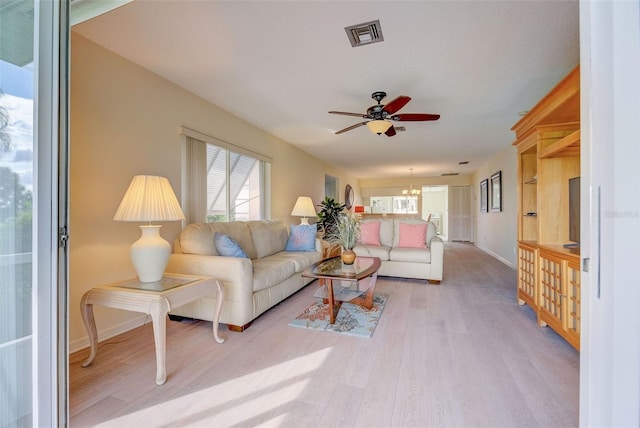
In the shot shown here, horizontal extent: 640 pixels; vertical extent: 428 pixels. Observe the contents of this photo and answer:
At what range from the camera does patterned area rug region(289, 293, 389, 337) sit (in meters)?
2.51

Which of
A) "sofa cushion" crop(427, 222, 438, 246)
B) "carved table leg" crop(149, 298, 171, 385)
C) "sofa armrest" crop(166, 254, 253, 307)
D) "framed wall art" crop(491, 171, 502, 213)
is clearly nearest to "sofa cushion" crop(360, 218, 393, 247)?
"sofa cushion" crop(427, 222, 438, 246)

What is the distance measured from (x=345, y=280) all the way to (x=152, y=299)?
1525 millimetres

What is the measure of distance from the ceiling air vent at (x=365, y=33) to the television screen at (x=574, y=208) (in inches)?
78.0

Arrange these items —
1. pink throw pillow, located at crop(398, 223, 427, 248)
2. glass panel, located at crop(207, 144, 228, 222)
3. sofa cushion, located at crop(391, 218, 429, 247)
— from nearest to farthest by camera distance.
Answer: glass panel, located at crop(207, 144, 228, 222) < pink throw pillow, located at crop(398, 223, 427, 248) < sofa cushion, located at crop(391, 218, 429, 247)

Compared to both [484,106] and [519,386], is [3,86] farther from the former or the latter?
[484,106]

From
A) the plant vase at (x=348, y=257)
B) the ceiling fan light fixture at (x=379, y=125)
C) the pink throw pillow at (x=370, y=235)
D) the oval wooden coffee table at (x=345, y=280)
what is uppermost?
the ceiling fan light fixture at (x=379, y=125)

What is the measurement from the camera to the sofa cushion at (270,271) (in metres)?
2.67

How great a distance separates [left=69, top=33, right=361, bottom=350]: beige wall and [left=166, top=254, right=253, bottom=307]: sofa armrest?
55 cm

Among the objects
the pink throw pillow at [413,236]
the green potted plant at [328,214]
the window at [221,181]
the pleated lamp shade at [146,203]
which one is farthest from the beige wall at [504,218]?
the pleated lamp shade at [146,203]

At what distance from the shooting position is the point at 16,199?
1049 mm

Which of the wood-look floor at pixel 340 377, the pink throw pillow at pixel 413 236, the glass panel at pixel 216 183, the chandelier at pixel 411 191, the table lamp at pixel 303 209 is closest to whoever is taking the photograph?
the wood-look floor at pixel 340 377

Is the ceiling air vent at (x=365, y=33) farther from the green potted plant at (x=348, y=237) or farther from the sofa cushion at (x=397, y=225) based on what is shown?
the sofa cushion at (x=397, y=225)

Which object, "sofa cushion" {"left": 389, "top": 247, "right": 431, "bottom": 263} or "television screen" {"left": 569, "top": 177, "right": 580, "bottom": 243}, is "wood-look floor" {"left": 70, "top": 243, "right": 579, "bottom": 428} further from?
"sofa cushion" {"left": 389, "top": 247, "right": 431, "bottom": 263}

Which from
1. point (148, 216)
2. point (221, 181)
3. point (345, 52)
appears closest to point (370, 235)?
point (221, 181)
